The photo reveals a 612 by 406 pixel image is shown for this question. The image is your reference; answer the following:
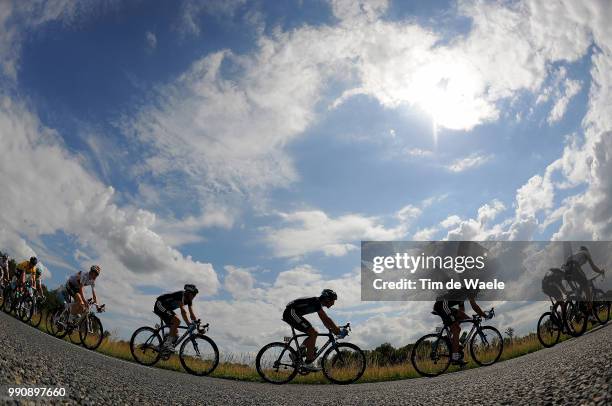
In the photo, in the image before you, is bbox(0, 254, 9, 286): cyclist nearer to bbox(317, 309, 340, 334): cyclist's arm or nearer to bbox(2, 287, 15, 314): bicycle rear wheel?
bbox(2, 287, 15, 314): bicycle rear wheel

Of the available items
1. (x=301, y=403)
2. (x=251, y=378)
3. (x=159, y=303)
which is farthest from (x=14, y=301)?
(x=301, y=403)

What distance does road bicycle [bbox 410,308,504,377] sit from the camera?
11633 millimetres

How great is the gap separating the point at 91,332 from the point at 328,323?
10285mm

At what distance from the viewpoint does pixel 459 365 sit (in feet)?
37.5

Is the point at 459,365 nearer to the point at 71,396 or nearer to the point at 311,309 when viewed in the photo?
the point at 311,309

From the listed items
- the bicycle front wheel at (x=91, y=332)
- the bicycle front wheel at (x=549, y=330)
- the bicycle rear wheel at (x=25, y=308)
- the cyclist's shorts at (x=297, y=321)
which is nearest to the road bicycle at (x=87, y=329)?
the bicycle front wheel at (x=91, y=332)

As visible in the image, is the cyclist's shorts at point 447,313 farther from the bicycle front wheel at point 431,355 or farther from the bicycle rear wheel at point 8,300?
the bicycle rear wheel at point 8,300

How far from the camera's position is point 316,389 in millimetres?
9984

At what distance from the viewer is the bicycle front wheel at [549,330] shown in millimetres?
13297

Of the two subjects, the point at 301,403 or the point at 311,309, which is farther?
the point at 311,309

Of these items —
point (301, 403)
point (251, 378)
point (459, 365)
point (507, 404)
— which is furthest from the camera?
point (251, 378)

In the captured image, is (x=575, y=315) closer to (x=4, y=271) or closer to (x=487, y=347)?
(x=487, y=347)

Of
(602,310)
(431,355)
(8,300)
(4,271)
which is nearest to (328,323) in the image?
(431,355)

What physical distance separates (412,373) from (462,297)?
2.87 m
